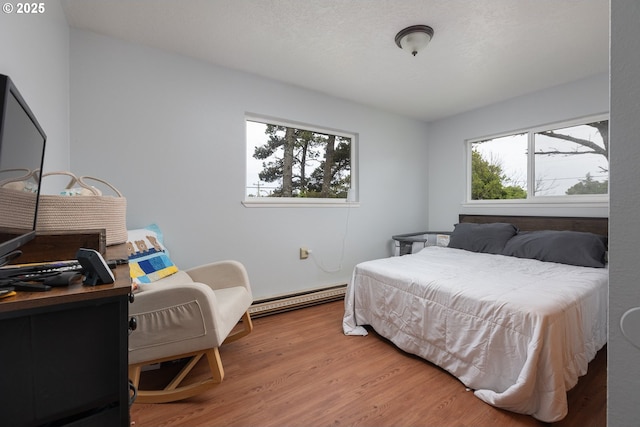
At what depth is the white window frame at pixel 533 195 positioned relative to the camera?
9.09 feet

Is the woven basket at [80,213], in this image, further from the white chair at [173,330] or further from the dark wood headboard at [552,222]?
the dark wood headboard at [552,222]

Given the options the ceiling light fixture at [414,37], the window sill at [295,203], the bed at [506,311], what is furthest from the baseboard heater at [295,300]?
the ceiling light fixture at [414,37]

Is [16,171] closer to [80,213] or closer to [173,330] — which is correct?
[80,213]

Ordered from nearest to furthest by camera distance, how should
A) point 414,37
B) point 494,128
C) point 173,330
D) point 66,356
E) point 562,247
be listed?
1. point 66,356
2. point 173,330
3. point 414,37
4. point 562,247
5. point 494,128

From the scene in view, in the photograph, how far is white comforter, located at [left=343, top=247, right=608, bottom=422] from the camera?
1.38m

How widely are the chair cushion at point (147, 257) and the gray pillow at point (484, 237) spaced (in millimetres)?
2862

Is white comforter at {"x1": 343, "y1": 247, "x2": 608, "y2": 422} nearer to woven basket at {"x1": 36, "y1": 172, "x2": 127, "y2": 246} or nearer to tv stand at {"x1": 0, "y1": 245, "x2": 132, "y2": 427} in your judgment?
tv stand at {"x1": 0, "y1": 245, "x2": 132, "y2": 427}

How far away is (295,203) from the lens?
9.89 feet

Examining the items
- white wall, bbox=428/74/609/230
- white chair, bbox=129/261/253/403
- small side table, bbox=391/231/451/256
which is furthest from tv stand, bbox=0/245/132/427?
white wall, bbox=428/74/609/230

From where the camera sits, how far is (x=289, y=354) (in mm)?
2057

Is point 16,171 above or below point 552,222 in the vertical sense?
above

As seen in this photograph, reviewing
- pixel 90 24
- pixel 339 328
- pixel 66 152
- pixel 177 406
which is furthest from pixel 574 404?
pixel 90 24

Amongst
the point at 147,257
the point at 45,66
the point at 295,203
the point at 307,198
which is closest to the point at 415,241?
the point at 307,198

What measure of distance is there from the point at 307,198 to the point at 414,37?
5.80 feet
